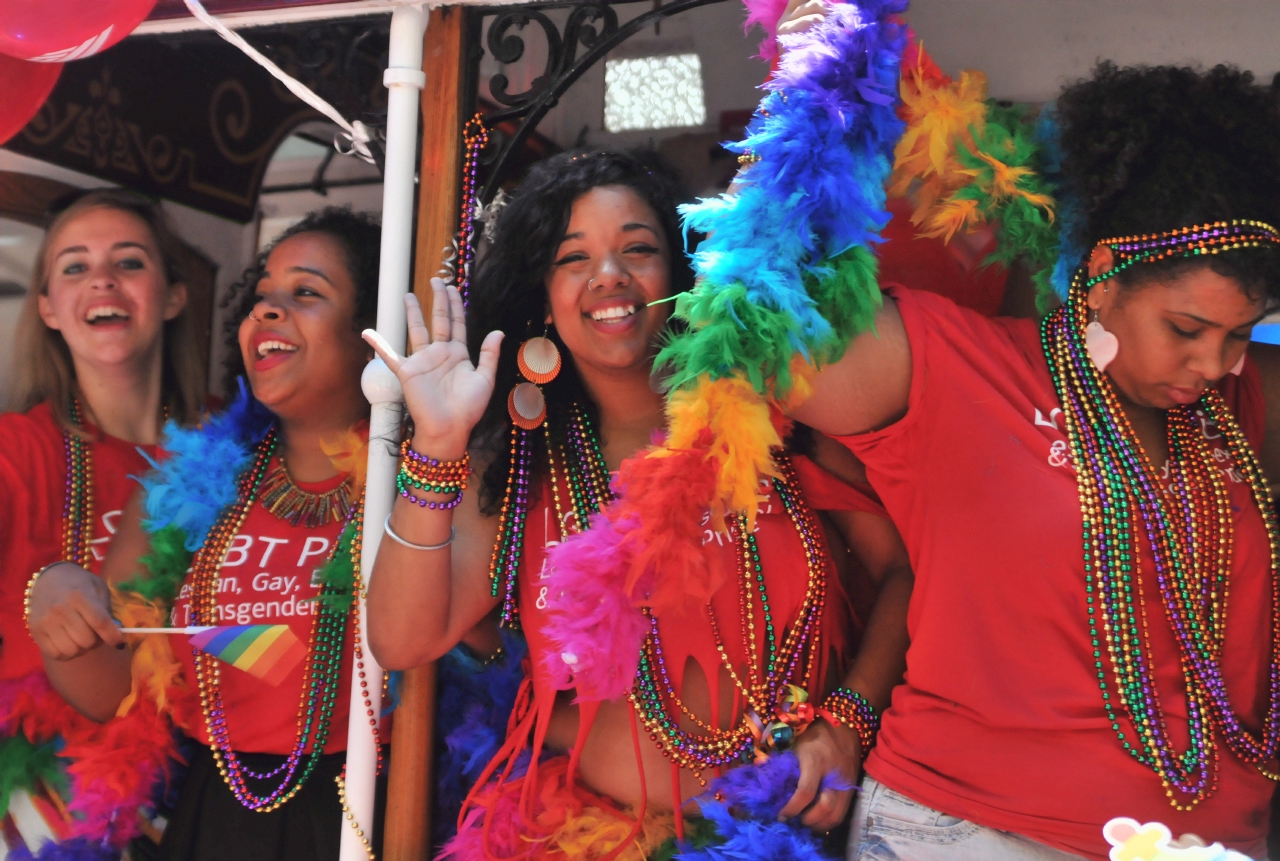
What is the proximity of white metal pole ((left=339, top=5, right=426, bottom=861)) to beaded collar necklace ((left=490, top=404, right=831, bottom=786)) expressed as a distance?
0.28m

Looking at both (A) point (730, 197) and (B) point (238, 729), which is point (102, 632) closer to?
(B) point (238, 729)

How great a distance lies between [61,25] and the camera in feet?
6.81

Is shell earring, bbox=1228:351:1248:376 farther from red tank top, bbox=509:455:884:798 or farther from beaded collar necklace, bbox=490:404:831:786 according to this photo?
beaded collar necklace, bbox=490:404:831:786

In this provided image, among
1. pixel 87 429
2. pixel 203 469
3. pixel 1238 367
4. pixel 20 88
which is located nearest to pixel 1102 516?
pixel 1238 367

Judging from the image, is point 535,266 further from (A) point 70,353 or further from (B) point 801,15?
(A) point 70,353

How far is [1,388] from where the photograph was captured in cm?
350

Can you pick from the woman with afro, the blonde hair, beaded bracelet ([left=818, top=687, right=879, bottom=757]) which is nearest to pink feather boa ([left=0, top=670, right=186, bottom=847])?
the blonde hair

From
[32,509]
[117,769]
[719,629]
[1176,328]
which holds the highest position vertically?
[1176,328]

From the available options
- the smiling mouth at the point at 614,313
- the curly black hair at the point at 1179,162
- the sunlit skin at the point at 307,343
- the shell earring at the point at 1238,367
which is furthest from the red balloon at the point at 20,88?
the shell earring at the point at 1238,367

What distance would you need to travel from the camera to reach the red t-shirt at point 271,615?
2488 mm

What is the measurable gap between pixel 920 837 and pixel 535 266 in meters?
1.35

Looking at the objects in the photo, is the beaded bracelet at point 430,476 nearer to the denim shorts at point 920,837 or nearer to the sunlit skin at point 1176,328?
the denim shorts at point 920,837

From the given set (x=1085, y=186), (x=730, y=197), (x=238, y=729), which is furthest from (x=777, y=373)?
(x=238, y=729)

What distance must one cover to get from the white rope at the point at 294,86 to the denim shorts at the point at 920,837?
174 centimetres
